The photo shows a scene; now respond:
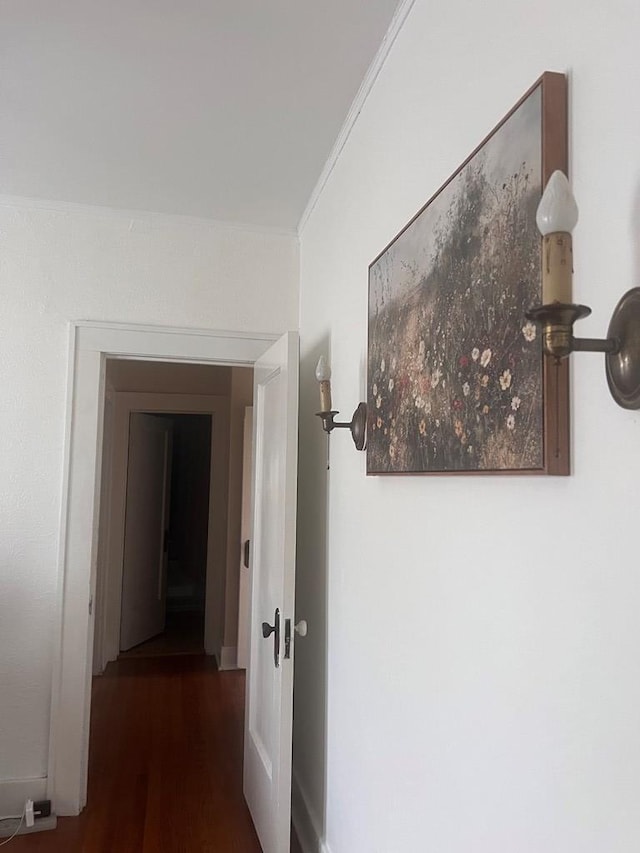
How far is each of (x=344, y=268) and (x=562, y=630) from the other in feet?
4.95

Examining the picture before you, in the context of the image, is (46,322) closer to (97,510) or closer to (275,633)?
(97,510)

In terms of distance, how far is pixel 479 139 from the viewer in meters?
1.12

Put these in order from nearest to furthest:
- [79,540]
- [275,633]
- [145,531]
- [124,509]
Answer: [275,633]
[79,540]
[124,509]
[145,531]

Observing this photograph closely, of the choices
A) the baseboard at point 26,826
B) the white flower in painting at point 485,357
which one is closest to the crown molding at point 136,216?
the white flower in painting at point 485,357

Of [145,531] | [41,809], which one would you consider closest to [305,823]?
[41,809]

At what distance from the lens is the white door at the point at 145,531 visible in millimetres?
4770

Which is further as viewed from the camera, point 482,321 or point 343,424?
point 343,424

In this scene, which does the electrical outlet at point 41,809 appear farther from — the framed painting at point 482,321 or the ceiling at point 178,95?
the ceiling at point 178,95

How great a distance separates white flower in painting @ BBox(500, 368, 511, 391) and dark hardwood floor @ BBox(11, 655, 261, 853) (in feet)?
7.20

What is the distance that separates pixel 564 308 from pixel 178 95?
5.45ft

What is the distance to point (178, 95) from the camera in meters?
1.89

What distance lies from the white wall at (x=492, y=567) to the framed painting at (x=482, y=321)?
0.04 m

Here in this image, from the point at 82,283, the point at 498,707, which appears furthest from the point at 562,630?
the point at 82,283

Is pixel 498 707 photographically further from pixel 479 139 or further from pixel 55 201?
pixel 55 201
